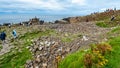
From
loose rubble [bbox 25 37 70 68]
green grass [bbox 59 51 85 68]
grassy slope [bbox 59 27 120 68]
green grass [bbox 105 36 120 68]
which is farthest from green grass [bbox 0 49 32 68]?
green grass [bbox 105 36 120 68]

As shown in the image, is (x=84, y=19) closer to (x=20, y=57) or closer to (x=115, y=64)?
(x=20, y=57)

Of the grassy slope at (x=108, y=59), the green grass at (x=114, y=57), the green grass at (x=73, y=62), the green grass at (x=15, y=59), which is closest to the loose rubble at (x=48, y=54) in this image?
the green grass at (x=15, y=59)

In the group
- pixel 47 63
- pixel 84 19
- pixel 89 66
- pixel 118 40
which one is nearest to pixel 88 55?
pixel 89 66

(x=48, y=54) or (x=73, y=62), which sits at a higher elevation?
(x=73, y=62)

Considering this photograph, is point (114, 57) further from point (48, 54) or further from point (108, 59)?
point (48, 54)

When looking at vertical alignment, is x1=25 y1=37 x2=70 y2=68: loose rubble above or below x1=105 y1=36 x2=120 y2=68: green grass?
below

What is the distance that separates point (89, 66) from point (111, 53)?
183cm

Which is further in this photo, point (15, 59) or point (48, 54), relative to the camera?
point (15, 59)

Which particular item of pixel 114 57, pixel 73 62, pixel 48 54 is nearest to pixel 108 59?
pixel 114 57

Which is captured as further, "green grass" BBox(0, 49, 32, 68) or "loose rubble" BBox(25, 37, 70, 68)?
"green grass" BBox(0, 49, 32, 68)

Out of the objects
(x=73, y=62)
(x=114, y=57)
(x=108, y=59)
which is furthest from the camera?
(x=73, y=62)

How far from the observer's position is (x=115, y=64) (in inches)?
739

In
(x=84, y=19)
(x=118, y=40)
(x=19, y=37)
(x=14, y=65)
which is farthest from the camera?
(x=84, y=19)

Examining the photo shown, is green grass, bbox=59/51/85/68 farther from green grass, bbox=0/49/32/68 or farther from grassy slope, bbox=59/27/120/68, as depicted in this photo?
green grass, bbox=0/49/32/68
